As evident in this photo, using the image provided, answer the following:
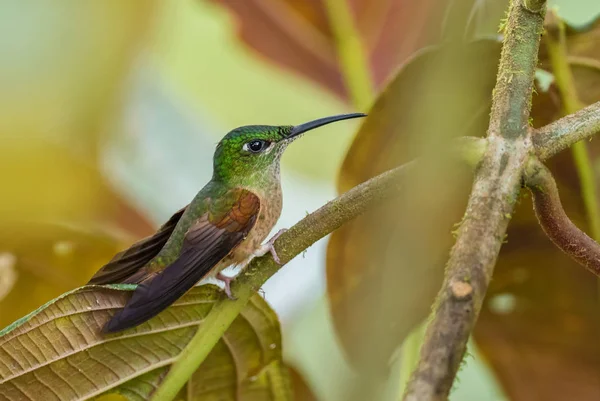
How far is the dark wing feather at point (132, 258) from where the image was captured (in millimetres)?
1021

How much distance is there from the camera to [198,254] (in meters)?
1.03

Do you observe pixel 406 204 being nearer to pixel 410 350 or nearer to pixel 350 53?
pixel 410 350

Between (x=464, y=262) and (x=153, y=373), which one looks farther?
(x=153, y=373)

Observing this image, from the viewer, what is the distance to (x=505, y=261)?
4.14ft

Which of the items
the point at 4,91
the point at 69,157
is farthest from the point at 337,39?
the point at 4,91

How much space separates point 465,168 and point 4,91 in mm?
1523

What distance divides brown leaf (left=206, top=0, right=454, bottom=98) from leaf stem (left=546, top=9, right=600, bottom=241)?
59cm

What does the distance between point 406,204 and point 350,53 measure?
A: 835mm

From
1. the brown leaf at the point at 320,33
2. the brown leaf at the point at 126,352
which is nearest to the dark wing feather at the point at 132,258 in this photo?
the brown leaf at the point at 126,352

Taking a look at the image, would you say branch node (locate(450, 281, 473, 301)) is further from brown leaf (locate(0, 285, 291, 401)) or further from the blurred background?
brown leaf (locate(0, 285, 291, 401))

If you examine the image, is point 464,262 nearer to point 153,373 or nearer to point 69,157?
point 153,373

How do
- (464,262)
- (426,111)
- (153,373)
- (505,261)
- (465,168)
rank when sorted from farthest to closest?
(505,261) → (153,373) → (426,111) → (465,168) → (464,262)

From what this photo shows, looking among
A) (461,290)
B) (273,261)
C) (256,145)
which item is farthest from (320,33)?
(461,290)

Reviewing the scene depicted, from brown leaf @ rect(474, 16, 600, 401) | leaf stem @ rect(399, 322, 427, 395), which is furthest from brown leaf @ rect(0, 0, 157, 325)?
brown leaf @ rect(474, 16, 600, 401)
